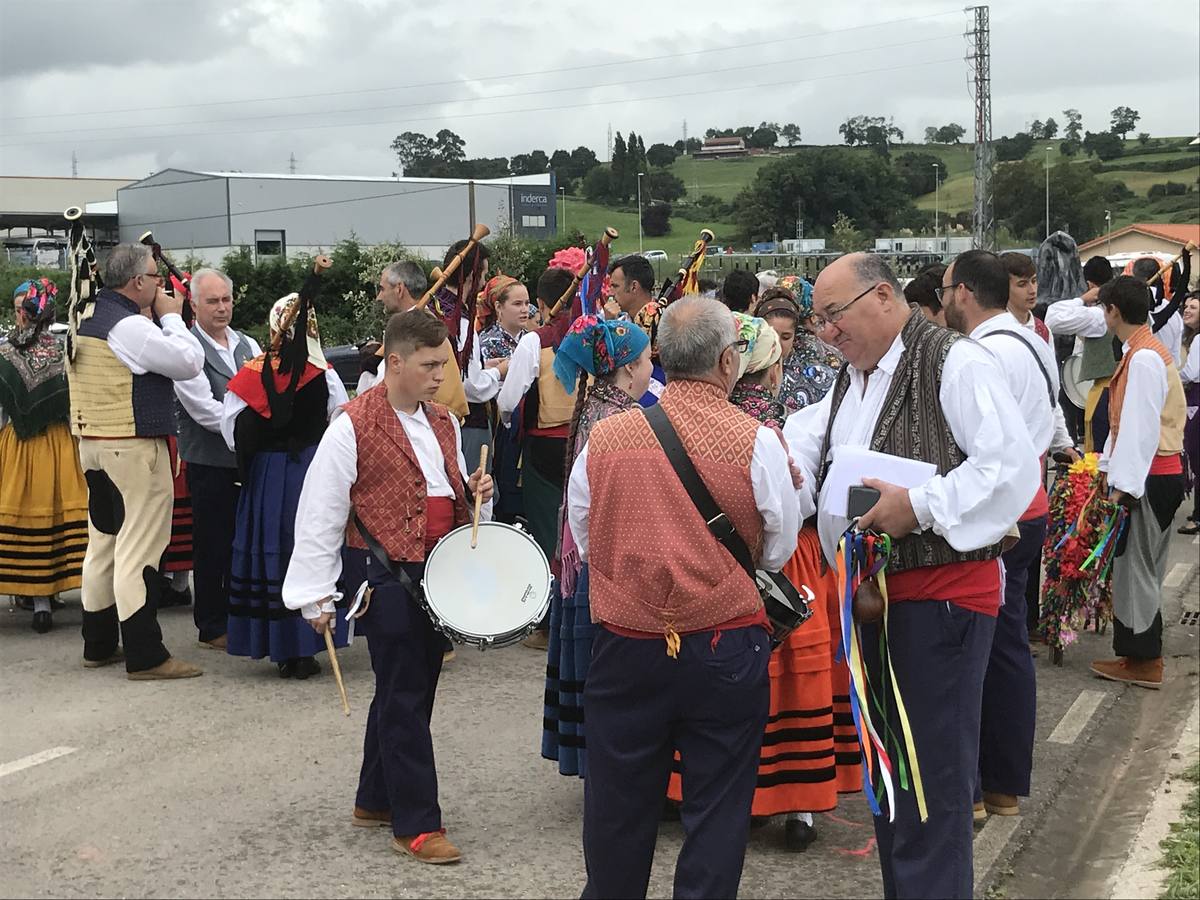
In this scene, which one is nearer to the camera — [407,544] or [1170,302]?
[407,544]

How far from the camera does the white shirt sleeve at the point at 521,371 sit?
24.6ft

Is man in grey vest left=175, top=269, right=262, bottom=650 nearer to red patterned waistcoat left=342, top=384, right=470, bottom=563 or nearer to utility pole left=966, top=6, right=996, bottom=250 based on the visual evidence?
red patterned waistcoat left=342, top=384, right=470, bottom=563

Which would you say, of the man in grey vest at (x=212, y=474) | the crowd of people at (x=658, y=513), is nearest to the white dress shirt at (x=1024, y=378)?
the crowd of people at (x=658, y=513)

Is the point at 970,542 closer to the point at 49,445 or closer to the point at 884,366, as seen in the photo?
A: the point at 884,366

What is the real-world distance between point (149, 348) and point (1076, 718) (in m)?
4.99

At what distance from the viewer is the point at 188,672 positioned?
7203mm

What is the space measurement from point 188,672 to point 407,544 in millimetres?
3018

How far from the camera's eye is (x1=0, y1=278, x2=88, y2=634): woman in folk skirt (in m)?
8.06

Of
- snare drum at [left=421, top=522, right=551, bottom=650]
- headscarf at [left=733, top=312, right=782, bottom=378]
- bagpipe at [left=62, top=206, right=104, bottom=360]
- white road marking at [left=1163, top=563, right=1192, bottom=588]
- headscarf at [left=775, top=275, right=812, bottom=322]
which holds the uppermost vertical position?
bagpipe at [left=62, top=206, right=104, bottom=360]

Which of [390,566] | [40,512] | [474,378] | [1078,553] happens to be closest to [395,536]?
[390,566]

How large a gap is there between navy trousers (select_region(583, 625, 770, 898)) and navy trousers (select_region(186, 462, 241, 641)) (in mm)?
4508

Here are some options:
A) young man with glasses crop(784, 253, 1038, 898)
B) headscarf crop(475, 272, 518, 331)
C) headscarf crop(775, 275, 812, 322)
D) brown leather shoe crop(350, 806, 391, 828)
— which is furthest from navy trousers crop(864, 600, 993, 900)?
headscarf crop(475, 272, 518, 331)

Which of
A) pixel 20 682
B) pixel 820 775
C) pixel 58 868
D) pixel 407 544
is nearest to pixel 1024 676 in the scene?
pixel 820 775

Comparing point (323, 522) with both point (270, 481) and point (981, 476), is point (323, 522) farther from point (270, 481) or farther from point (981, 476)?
point (270, 481)
